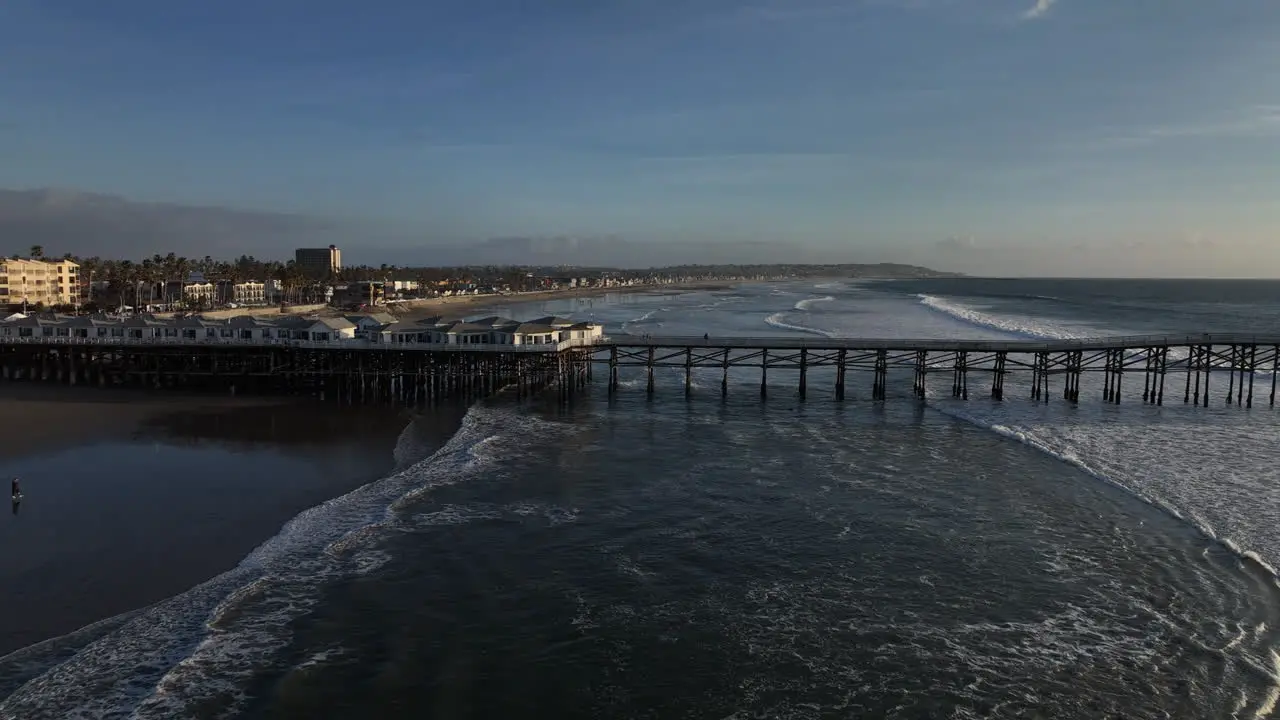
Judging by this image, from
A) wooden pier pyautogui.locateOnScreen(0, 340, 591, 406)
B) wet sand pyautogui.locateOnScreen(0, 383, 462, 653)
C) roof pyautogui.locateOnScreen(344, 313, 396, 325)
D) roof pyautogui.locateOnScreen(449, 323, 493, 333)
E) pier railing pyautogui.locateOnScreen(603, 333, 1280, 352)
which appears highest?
roof pyautogui.locateOnScreen(344, 313, 396, 325)

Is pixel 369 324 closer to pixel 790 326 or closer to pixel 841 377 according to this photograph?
pixel 841 377

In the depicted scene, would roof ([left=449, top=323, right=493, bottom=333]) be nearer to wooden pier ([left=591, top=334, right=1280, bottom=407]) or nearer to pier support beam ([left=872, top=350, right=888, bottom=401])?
wooden pier ([left=591, top=334, right=1280, bottom=407])

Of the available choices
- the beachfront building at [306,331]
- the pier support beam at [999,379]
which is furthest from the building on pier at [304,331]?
the pier support beam at [999,379]

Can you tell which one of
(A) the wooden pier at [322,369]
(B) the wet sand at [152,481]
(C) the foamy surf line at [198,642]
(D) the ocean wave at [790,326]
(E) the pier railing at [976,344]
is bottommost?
(C) the foamy surf line at [198,642]

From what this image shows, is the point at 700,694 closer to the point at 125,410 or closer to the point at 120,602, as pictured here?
the point at 120,602

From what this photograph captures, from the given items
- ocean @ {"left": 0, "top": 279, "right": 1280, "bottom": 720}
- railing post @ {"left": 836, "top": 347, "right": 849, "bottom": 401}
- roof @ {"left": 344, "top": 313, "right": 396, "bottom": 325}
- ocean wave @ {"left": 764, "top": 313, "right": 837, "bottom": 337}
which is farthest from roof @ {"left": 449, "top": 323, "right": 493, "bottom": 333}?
ocean wave @ {"left": 764, "top": 313, "right": 837, "bottom": 337}

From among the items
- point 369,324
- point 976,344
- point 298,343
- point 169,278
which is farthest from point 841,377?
point 169,278

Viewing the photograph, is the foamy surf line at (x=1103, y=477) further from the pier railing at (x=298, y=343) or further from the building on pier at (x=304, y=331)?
the building on pier at (x=304, y=331)
